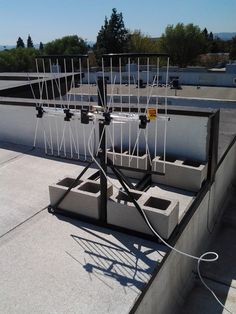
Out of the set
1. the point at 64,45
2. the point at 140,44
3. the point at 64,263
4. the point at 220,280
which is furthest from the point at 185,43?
the point at 64,263

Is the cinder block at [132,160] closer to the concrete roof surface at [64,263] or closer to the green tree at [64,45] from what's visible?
the concrete roof surface at [64,263]

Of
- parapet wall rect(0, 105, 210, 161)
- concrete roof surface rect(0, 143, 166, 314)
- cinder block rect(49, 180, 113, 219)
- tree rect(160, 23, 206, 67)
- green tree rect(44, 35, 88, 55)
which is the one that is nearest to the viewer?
concrete roof surface rect(0, 143, 166, 314)

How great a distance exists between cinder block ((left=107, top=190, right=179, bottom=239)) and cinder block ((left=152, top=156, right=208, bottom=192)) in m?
0.93

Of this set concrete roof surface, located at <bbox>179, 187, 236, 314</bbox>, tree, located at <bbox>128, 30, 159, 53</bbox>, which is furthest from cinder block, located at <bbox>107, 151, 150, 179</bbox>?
tree, located at <bbox>128, 30, 159, 53</bbox>

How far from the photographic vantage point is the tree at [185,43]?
51.2 m

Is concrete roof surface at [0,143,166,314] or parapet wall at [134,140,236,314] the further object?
parapet wall at [134,140,236,314]

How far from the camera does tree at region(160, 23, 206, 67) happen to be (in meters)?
51.2

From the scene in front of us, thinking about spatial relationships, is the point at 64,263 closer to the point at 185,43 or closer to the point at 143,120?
the point at 143,120

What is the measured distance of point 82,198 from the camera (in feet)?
13.5

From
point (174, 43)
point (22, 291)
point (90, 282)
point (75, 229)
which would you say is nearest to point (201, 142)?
point (75, 229)

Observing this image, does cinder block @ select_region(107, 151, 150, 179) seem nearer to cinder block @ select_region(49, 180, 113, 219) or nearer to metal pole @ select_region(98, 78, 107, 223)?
cinder block @ select_region(49, 180, 113, 219)

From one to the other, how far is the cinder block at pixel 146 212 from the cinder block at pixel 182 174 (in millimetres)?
933

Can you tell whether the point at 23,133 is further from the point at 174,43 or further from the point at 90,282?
the point at 174,43

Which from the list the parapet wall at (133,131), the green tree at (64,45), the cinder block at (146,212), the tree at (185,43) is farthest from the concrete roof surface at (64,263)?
the green tree at (64,45)
